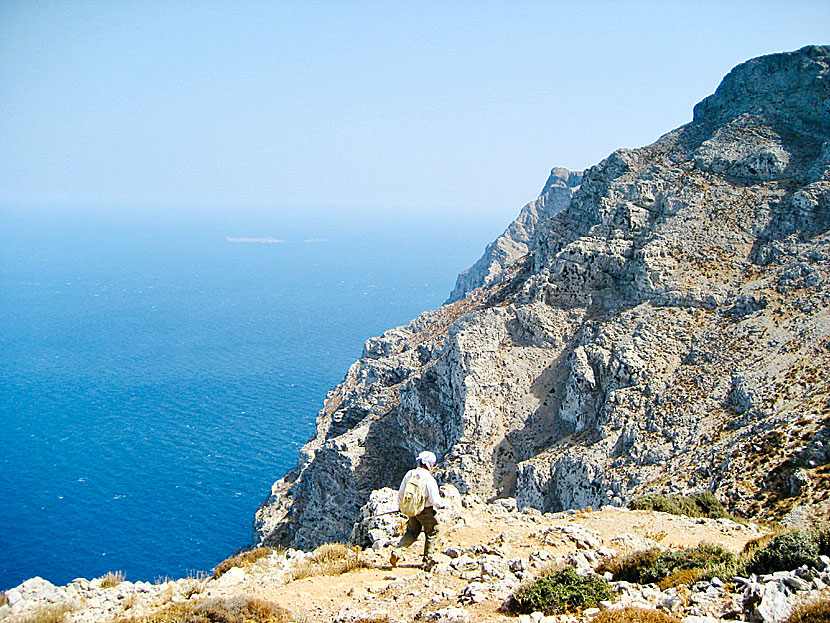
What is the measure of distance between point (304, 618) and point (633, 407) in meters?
28.2

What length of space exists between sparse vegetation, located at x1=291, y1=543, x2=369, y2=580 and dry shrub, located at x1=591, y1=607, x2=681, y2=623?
765cm

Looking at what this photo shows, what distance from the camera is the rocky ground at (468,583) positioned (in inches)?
465

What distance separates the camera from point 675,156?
50562 mm

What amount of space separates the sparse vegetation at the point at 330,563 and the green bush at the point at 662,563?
6933 mm

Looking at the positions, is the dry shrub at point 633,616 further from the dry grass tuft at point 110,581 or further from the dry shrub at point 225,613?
the dry grass tuft at point 110,581

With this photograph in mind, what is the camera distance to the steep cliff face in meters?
31.2

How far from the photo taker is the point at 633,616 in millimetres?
11438

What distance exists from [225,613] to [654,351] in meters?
32.9

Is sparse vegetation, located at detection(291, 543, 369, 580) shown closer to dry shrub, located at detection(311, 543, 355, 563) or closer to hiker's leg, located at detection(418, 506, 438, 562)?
dry shrub, located at detection(311, 543, 355, 563)

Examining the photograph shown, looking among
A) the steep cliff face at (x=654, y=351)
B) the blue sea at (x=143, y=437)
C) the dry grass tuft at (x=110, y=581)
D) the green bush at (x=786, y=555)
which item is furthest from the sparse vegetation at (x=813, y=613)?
the blue sea at (x=143, y=437)

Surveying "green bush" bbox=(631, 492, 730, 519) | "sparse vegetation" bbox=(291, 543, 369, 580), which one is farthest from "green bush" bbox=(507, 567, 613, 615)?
"green bush" bbox=(631, 492, 730, 519)

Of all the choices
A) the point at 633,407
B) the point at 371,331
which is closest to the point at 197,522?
the point at 633,407

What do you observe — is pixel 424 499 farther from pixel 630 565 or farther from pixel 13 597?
pixel 13 597

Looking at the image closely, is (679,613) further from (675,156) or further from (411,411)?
(675,156)
